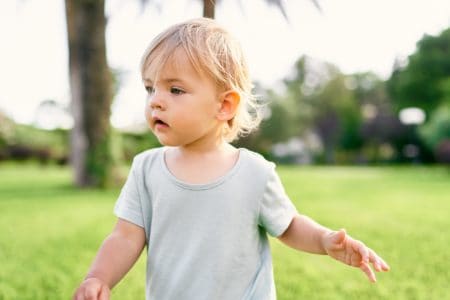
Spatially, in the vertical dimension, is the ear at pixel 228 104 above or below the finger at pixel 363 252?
above

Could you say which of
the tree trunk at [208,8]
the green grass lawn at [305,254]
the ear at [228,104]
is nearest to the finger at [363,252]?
the ear at [228,104]

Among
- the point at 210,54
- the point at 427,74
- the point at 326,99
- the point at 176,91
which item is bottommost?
the point at 326,99

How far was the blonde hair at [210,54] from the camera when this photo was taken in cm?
177

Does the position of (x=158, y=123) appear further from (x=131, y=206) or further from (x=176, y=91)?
(x=131, y=206)

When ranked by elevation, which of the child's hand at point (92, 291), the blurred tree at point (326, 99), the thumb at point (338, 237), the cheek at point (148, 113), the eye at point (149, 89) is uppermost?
the eye at point (149, 89)

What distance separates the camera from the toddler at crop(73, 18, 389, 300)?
69.6 inches

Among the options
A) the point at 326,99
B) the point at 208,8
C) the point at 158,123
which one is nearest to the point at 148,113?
the point at 158,123

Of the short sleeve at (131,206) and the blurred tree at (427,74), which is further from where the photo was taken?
the blurred tree at (427,74)

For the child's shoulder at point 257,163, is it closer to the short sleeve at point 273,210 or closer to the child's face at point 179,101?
the short sleeve at point 273,210

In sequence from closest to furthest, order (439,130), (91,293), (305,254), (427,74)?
(91,293) → (305,254) → (439,130) → (427,74)

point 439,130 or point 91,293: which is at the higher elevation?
point 91,293

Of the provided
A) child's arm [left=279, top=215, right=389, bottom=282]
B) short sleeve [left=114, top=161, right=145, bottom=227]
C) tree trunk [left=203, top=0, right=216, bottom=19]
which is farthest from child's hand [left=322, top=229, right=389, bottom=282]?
tree trunk [left=203, top=0, right=216, bottom=19]

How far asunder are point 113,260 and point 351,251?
30.1 inches

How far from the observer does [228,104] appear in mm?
1858
